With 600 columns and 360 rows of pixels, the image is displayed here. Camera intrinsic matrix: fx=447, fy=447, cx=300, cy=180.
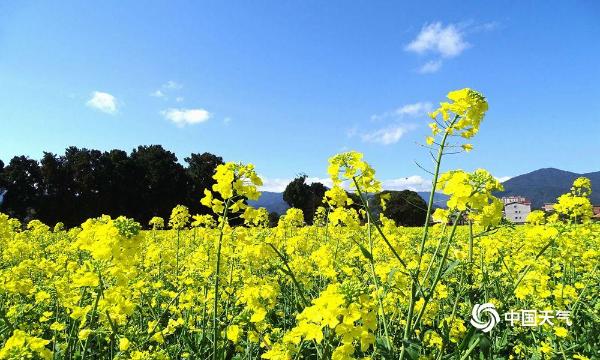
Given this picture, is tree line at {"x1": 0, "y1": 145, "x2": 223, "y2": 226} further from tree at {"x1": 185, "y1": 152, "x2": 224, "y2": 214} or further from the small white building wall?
the small white building wall

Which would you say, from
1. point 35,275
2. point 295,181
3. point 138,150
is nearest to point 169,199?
point 138,150

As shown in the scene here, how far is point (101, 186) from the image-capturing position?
133ft

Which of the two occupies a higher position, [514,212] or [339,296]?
[514,212]

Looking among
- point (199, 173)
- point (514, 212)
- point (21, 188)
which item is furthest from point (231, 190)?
point (199, 173)

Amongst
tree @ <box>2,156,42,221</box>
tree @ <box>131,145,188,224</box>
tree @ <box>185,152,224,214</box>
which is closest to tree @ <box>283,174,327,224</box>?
tree @ <box>185,152,224,214</box>

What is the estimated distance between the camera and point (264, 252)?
3205 millimetres

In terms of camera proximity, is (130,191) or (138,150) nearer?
(130,191)

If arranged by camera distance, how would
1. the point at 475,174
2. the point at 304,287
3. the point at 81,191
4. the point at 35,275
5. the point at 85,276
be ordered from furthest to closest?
the point at 81,191, the point at 35,275, the point at 304,287, the point at 475,174, the point at 85,276

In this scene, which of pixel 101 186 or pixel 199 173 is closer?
pixel 101 186

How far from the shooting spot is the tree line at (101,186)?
1467 inches

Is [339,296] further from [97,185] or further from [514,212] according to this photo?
[97,185]

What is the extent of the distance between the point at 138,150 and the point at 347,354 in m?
47.9

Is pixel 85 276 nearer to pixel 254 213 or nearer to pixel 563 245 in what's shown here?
pixel 254 213

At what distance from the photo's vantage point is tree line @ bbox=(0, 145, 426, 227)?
3725cm
